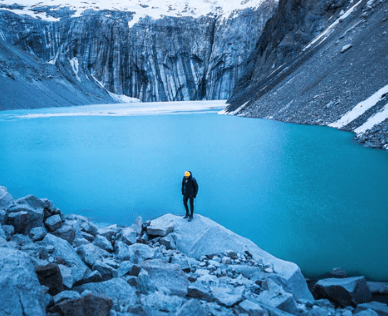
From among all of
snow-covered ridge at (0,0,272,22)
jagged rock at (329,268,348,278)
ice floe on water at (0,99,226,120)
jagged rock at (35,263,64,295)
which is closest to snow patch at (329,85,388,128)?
jagged rock at (329,268,348,278)

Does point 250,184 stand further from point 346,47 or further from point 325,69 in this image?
point 346,47

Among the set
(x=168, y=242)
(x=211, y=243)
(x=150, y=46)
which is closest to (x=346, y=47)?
(x=211, y=243)

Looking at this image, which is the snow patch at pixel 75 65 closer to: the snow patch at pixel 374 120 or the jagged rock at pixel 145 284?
the snow patch at pixel 374 120

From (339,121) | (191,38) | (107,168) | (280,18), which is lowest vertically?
(107,168)

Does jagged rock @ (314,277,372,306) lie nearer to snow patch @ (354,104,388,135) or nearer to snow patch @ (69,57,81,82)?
snow patch @ (354,104,388,135)

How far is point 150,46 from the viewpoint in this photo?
74.8 metres

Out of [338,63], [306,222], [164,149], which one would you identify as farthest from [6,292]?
[338,63]

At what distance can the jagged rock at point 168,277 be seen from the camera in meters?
3.75

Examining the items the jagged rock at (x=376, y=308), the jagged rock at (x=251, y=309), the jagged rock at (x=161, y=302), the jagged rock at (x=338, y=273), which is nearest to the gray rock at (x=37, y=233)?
the jagged rock at (x=161, y=302)

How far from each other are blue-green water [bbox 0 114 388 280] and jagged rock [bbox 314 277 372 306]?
842 mm

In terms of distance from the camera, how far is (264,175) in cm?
1067

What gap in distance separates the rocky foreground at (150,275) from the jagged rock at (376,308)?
0.03ft

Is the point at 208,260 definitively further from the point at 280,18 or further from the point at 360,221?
the point at 280,18

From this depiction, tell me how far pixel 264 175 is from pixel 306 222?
148 inches
